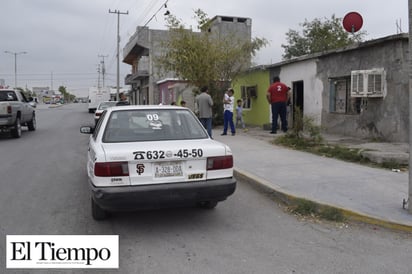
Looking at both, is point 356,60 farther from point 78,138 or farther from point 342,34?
point 342,34

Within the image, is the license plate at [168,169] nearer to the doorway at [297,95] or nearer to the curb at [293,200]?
the curb at [293,200]

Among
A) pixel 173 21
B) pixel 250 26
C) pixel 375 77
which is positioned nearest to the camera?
pixel 375 77

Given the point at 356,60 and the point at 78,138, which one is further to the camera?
the point at 78,138

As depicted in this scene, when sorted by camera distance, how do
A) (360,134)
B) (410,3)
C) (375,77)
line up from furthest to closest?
1. (360,134)
2. (375,77)
3. (410,3)

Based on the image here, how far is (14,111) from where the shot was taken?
15125 mm

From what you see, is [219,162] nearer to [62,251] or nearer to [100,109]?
[62,251]

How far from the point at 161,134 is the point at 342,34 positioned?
1119 inches

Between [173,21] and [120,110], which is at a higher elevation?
[173,21]

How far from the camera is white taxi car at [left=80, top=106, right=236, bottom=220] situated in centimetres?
454

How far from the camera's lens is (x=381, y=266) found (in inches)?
156

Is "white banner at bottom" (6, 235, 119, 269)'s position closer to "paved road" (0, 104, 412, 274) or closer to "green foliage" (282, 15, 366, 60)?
"paved road" (0, 104, 412, 274)

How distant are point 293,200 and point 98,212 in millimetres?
2808

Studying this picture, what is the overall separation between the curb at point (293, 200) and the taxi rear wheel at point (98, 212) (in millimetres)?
2700

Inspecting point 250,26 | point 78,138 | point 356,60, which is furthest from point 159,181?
point 250,26
